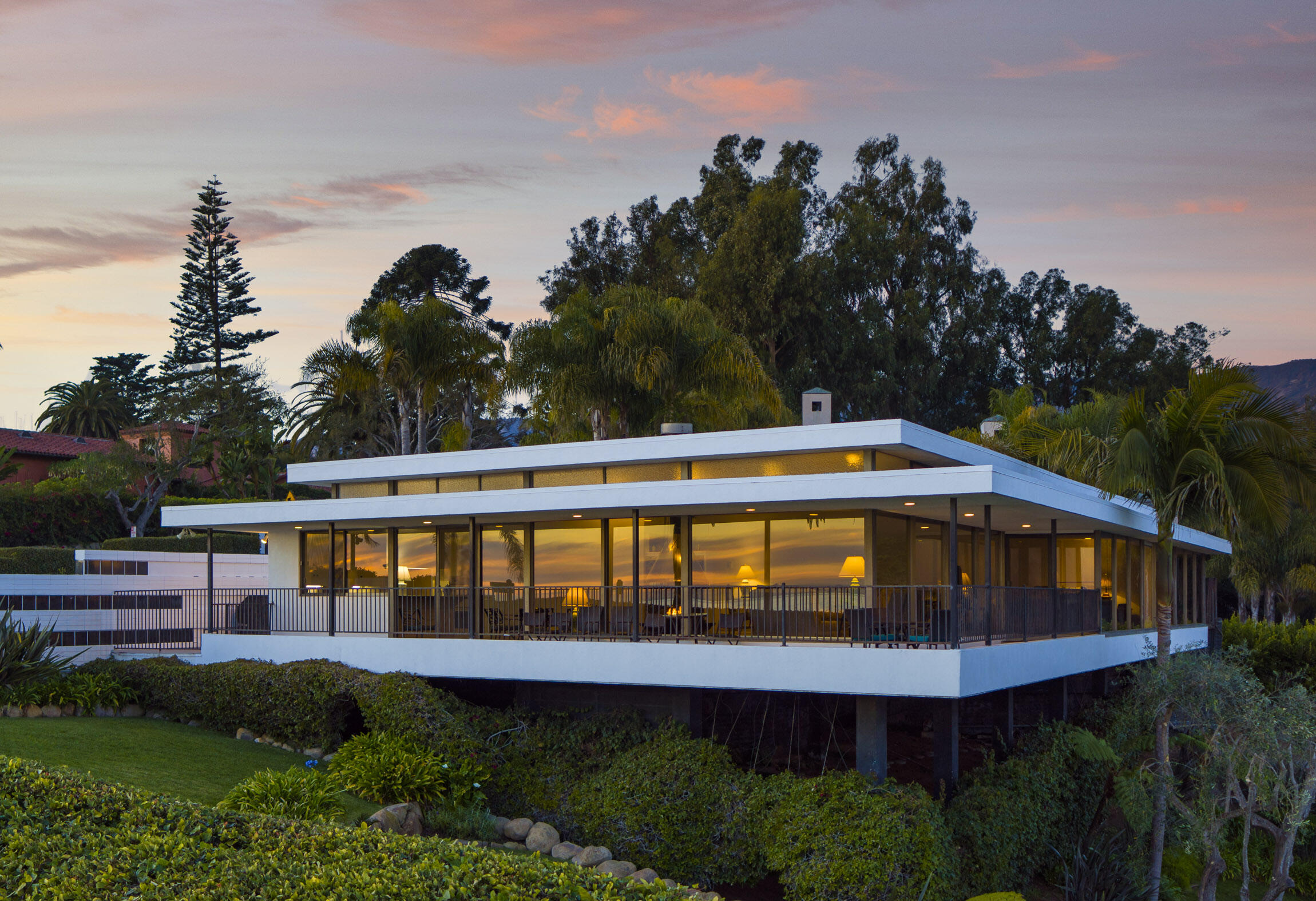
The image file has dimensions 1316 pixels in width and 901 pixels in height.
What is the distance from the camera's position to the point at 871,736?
1527cm

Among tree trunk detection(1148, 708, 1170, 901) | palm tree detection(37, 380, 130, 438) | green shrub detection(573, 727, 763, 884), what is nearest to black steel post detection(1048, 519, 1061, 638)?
tree trunk detection(1148, 708, 1170, 901)

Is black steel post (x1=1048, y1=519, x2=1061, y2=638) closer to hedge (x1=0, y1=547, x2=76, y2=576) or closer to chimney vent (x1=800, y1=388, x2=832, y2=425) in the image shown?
chimney vent (x1=800, y1=388, x2=832, y2=425)

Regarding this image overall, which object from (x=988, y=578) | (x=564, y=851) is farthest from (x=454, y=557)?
(x=988, y=578)

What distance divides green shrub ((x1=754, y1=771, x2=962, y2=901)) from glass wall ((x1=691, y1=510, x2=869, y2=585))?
4.57m

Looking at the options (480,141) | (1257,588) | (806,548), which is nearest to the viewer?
(806,548)

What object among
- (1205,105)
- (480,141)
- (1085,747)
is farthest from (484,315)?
(1085,747)

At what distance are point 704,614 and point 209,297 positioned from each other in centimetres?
4386

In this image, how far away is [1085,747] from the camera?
1691 cm

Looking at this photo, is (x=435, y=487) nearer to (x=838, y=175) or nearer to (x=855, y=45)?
(x=855, y=45)

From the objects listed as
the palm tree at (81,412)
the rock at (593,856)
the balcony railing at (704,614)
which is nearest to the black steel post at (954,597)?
the balcony railing at (704,614)

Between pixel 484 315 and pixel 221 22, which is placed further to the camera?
pixel 484 315

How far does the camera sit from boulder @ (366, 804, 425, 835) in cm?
1398

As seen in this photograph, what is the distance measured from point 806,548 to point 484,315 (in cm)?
3773

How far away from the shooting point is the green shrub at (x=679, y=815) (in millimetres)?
14461
